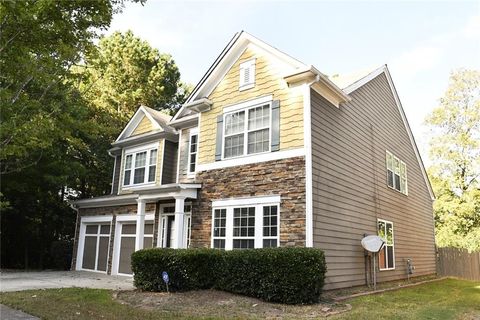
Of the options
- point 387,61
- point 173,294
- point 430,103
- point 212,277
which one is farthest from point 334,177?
point 430,103

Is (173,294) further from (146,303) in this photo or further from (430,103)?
(430,103)

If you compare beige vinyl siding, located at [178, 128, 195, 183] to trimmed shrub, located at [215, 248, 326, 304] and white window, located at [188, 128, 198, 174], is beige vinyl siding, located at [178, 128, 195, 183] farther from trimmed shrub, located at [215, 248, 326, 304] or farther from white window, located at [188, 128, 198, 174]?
trimmed shrub, located at [215, 248, 326, 304]

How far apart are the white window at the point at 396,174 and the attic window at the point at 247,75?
6.73 metres

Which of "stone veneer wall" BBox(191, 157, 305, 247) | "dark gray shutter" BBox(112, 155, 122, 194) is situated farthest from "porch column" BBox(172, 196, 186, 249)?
"dark gray shutter" BBox(112, 155, 122, 194)

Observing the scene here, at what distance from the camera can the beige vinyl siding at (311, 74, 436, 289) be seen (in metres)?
10.7

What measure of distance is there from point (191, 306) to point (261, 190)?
388cm

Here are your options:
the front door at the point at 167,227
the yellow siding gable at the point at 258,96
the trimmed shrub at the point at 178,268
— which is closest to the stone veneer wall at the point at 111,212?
the front door at the point at 167,227

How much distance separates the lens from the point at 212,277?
34.3 ft

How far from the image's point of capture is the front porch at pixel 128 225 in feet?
41.4

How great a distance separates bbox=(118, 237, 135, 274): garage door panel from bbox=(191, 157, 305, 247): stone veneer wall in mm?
4398

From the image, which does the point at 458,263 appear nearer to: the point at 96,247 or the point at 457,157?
the point at 457,157

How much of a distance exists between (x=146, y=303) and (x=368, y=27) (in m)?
10.9

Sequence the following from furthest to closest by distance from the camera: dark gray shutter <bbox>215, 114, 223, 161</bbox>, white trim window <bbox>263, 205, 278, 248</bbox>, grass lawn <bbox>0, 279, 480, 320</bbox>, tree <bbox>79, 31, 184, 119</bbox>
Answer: tree <bbox>79, 31, 184, 119</bbox> < dark gray shutter <bbox>215, 114, 223, 161</bbox> < white trim window <bbox>263, 205, 278, 248</bbox> < grass lawn <bbox>0, 279, 480, 320</bbox>

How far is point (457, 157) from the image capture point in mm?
27625
